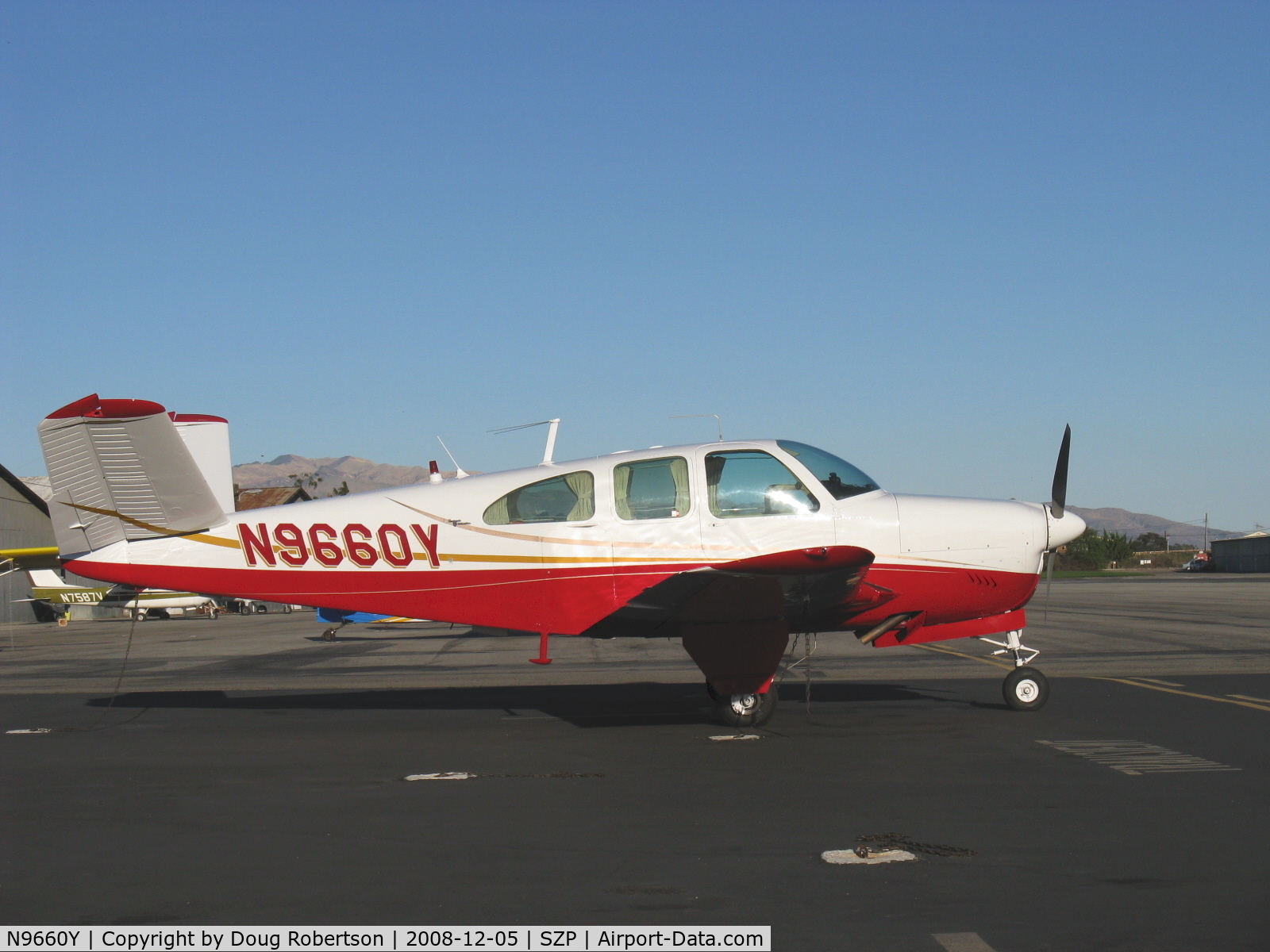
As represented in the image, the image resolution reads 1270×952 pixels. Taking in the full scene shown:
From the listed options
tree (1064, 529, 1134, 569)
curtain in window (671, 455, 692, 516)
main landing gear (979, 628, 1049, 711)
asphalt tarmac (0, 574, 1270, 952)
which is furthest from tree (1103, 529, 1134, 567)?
curtain in window (671, 455, 692, 516)

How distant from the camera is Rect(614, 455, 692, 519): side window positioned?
931 cm

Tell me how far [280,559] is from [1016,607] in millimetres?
7177

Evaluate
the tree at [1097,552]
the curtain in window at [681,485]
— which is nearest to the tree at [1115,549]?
the tree at [1097,552]

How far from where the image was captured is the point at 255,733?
9.28 m

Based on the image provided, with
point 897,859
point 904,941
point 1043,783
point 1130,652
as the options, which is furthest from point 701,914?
point 1130,652

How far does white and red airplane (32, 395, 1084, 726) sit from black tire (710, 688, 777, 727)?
15 mm

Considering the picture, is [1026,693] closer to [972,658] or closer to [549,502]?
[549,502]

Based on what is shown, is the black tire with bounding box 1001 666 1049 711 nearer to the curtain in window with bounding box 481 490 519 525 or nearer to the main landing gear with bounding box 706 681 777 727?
the main landing gear with bounding box 706 681 777 727

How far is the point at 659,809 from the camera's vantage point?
20.2 feet

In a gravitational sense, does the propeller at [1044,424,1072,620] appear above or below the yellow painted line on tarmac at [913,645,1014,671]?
above

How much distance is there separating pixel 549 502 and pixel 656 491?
100 centimetres

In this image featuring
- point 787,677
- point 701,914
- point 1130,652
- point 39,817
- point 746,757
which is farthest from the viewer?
point 1130,652

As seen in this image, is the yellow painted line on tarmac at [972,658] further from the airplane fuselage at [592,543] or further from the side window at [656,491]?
the side window at [656,491]

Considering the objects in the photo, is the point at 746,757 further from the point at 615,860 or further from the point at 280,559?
the point at 280,559
